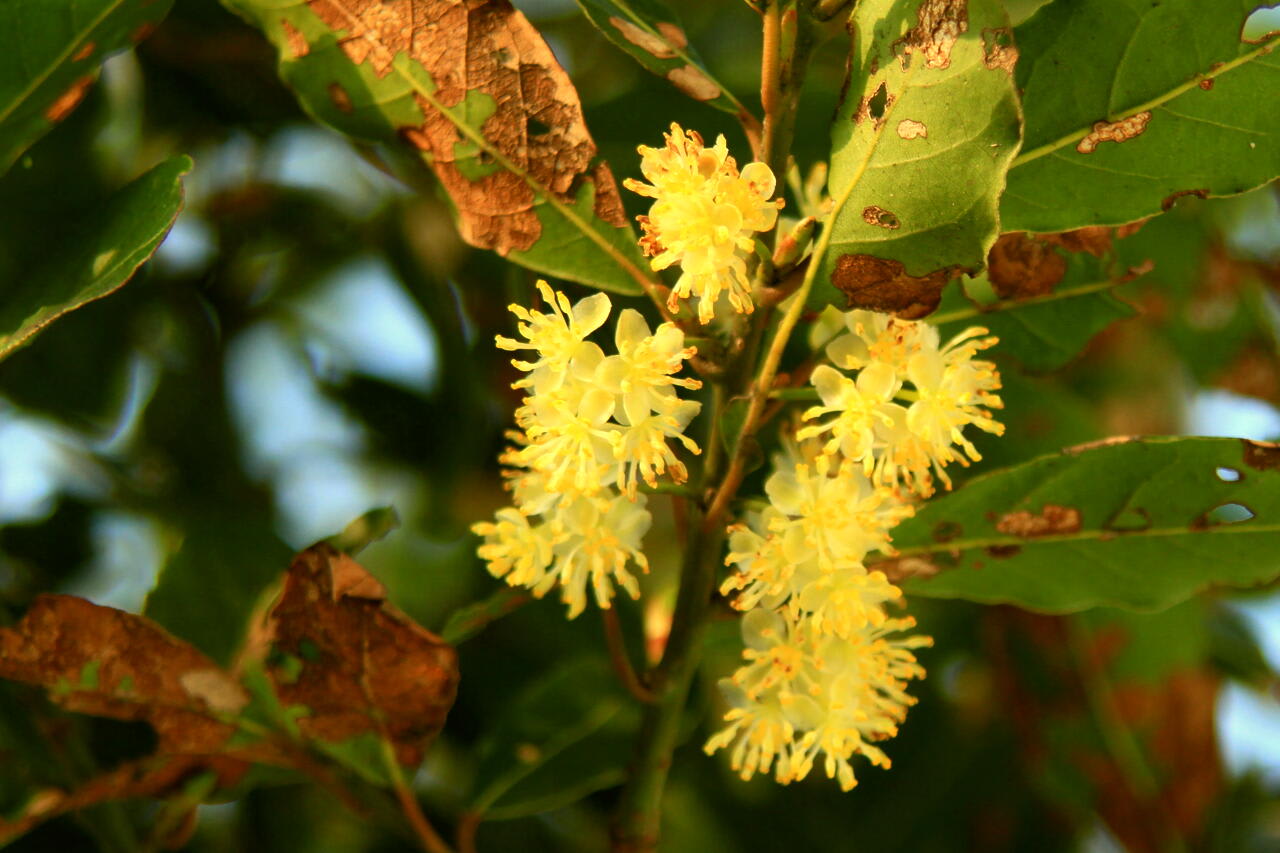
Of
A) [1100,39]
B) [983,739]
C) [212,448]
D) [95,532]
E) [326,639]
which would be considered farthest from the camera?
[983,739]

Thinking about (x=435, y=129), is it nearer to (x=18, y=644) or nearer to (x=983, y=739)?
(x=18, y=644)

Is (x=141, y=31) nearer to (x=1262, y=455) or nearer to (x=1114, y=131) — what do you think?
(x=1114, y=131)

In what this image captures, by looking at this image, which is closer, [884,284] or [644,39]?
[884,284]

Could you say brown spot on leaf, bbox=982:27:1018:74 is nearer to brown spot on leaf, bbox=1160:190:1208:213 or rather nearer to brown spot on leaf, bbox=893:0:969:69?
brown spot on leaf, bbox=893:0:969:69

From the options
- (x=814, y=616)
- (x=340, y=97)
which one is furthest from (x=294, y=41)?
(x=814, y=616)

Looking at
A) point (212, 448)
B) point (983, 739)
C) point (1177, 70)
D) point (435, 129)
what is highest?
point (435, 129)

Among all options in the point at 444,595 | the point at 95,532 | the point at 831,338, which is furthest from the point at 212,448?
the point at 831,338
